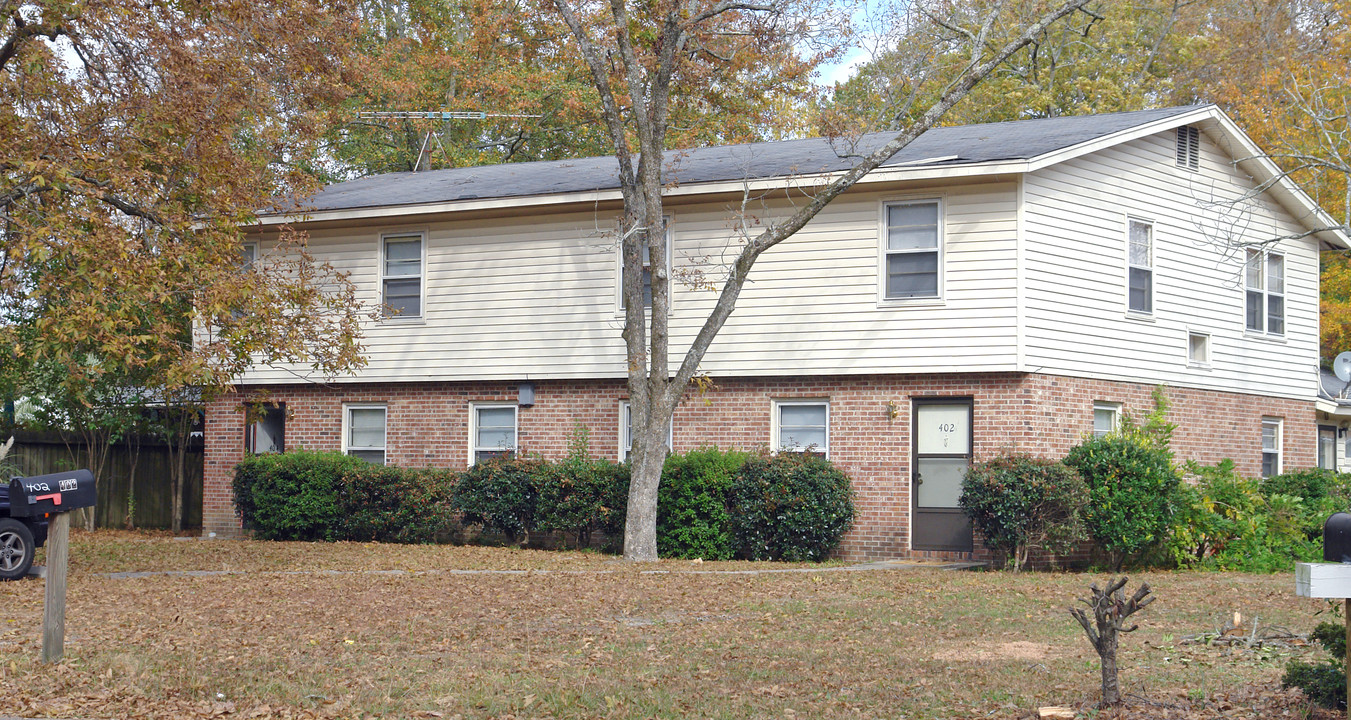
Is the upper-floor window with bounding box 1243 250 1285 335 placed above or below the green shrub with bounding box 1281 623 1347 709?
above

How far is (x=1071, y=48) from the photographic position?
3588 cm

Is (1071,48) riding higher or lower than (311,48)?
higher

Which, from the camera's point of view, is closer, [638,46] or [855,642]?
[855,642]

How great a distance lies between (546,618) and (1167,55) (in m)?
31.5

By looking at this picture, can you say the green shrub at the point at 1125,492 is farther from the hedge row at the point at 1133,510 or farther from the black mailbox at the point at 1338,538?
the black mailbox at the point at 1338,538

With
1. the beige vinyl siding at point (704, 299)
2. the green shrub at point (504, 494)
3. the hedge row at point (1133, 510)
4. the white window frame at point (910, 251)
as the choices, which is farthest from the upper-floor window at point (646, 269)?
the hedge row at point (1133, 510)

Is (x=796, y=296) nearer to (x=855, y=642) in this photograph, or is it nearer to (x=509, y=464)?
(x=509, y=464)

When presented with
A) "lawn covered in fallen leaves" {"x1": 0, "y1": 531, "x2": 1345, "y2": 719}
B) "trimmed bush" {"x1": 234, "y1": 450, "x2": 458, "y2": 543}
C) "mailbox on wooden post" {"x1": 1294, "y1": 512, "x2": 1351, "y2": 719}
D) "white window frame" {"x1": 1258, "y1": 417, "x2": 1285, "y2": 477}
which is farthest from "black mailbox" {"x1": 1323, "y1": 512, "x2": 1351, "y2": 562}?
"white window frame" {"x1": 1258, "y1": 417, "x2": 1285, "y2": 477}

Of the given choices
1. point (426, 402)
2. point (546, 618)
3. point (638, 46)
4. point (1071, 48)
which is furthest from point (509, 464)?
point (1071, 48)

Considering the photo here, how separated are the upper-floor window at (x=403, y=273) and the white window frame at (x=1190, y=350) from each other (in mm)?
11776

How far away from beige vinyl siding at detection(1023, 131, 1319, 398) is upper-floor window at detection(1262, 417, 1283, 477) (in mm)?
543

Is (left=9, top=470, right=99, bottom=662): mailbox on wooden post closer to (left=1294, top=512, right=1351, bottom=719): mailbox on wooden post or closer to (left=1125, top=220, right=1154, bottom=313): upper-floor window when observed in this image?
(left=1294, top=512, right=1351, bottom=719): mailbox on wooden post

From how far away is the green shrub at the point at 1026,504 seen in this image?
51.7 feet

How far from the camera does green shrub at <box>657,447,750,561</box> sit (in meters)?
17.6
